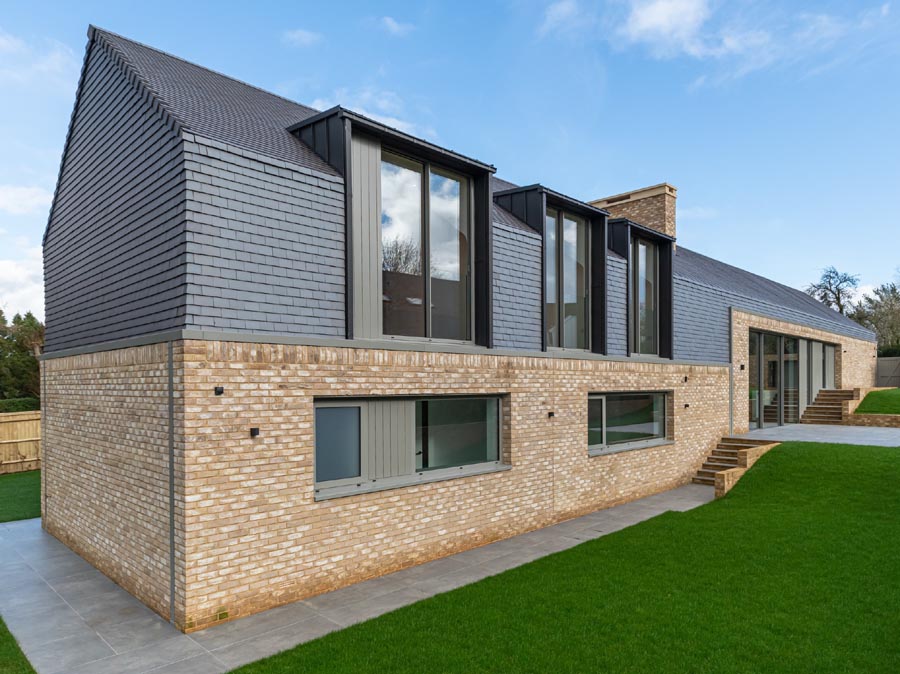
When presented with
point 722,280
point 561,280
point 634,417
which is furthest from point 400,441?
point 722,280

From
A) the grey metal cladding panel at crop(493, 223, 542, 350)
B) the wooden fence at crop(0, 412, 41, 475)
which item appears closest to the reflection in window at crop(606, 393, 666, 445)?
the grey metal cladding panel at crop(493, 223, 542, 350)

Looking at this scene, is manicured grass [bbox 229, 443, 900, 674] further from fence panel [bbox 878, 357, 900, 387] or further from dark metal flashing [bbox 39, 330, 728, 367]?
fence panel [bbox 878, 357, 900, 387]

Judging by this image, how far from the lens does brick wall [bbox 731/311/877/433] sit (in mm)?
15398

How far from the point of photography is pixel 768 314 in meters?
17.3

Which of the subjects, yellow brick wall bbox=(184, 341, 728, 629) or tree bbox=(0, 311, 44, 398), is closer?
yellow brick wall bbox=(184, 341, 728, 629)

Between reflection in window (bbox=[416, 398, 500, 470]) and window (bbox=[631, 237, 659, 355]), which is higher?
window (bbox=[631, 237, 659, 355])

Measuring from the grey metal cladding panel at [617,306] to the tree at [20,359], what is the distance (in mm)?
27823

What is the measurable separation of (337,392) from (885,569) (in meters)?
7.29

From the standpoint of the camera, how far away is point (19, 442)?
15.4 m

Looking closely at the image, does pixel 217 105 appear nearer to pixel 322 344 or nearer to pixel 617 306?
pixel 322 344

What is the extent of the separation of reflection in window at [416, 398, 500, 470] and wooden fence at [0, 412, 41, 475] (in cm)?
1436

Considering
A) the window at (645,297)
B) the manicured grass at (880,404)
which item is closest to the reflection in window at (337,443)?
the window at (645,297)

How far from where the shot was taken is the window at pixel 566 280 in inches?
392

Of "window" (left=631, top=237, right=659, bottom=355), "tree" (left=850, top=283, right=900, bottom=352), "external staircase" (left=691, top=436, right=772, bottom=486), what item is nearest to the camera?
"window" (left=631, top=237, right=659, bottom=355)
